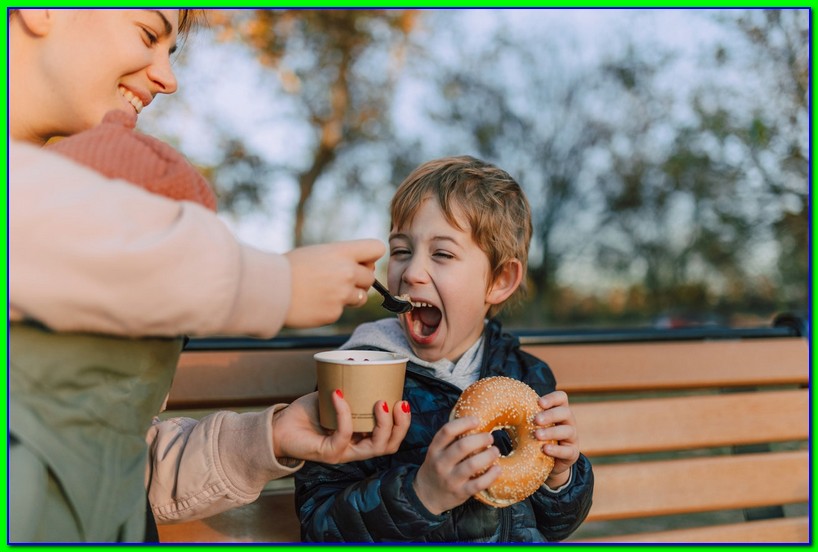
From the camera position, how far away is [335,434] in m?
1.54

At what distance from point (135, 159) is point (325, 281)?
39 centimetres

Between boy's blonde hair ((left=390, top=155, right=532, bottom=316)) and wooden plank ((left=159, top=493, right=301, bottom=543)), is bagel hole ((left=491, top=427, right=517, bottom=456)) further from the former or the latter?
wooden plank ((left=159, top=493, right=301, bottom=543))

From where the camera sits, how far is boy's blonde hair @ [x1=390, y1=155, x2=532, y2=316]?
6.91 feet

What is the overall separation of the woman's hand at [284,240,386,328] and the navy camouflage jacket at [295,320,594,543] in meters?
0.56

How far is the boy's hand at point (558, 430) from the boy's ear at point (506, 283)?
455 millimetres

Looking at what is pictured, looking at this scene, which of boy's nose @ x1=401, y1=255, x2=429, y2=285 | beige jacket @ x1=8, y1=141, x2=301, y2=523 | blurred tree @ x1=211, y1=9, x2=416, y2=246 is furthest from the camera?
blurred tree @ x1=211, y1=9, x2=416, y2=246

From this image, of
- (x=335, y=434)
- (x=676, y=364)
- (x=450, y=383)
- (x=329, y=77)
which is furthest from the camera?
(x=329, y=77)

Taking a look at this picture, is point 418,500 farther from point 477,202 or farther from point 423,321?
point 477,202

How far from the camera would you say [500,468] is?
5.36 ft

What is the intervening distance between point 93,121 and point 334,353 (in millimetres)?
716

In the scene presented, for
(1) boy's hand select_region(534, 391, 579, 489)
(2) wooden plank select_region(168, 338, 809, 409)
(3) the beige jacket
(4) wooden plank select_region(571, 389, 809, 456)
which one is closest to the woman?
(3) the beige jacket

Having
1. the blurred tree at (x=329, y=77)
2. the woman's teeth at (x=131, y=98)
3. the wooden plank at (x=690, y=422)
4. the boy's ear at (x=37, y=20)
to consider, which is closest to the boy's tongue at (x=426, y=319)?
the wooden plank at (x=690, y=422)

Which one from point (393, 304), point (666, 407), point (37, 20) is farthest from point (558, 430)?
point (37, 20)

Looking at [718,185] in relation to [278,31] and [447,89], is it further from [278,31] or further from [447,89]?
[278,31]
